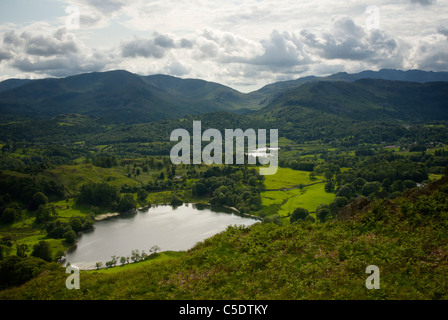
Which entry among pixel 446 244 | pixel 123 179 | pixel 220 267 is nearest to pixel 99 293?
pixel 220 267

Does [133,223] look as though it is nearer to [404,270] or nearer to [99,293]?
[99,293]

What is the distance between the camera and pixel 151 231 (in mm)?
91250

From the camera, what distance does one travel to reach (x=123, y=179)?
5714 inches

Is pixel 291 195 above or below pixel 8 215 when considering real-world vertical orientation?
above

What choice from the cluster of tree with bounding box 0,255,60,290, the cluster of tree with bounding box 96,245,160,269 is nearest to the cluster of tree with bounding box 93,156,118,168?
the cluster of tree with bounding box 96,245,160,269

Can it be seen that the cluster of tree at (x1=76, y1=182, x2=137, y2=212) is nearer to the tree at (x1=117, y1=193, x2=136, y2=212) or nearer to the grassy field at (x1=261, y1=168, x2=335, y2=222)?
the tree at (x1=117, y1=193, x2=136, y2=212)

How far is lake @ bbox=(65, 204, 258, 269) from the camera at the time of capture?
7644 centimetres

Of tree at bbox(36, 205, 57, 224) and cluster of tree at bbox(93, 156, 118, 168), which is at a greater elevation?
cluster of tree at bbox(93, 156, 118, 168)

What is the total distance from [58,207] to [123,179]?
38.4 m

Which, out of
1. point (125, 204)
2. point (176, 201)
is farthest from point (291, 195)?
point (125, 204)

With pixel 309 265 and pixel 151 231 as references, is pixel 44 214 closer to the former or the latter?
pixel 151 231

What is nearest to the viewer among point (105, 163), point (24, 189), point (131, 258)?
point (131, 258)

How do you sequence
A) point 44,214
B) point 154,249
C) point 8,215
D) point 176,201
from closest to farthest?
point 154,249, point 8,215, point 44,214, point 176,201

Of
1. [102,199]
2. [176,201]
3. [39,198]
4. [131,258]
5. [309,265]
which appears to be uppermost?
[309,265]
